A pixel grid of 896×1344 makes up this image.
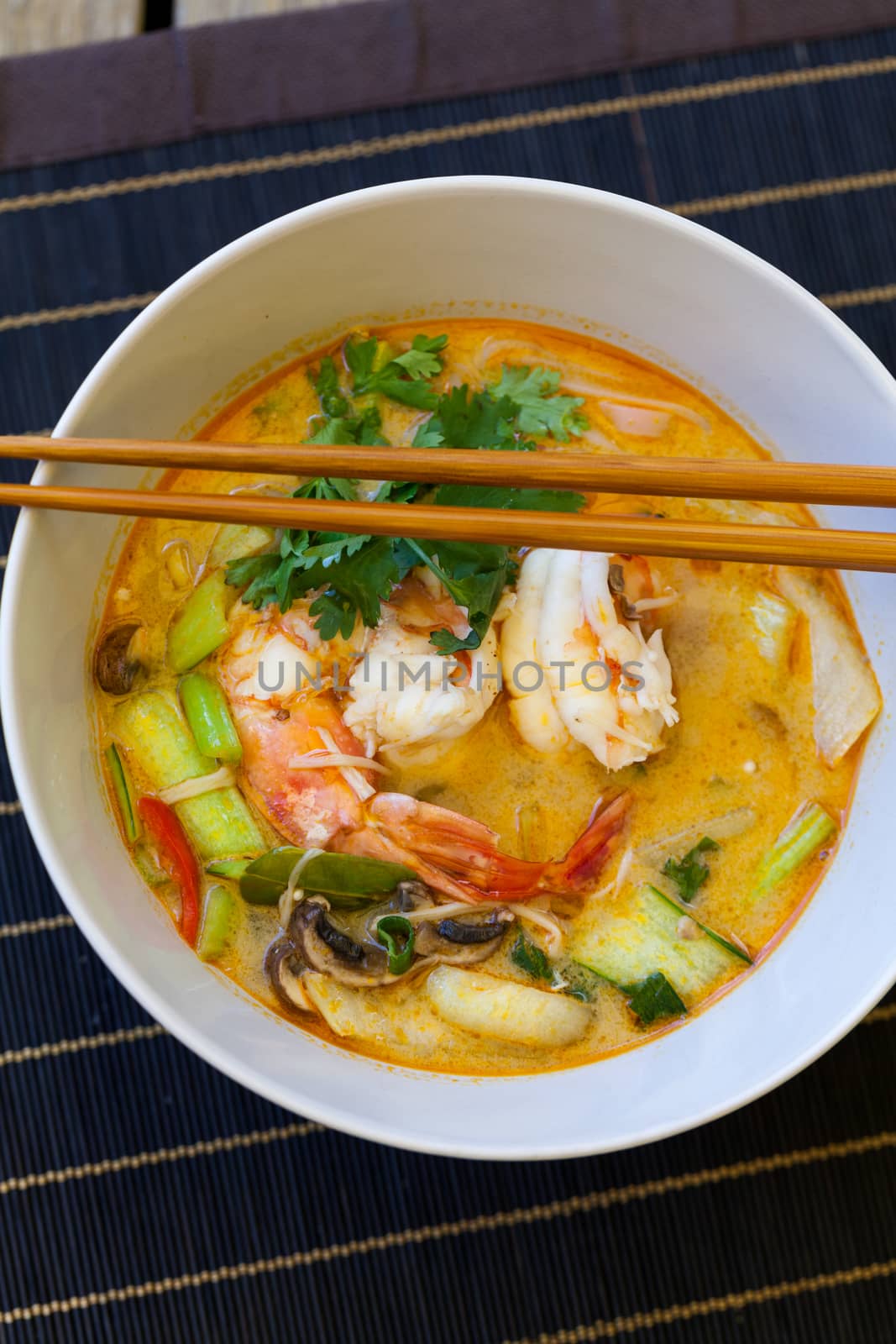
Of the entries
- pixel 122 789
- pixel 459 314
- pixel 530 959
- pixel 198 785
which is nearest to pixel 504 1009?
pixel 530 959

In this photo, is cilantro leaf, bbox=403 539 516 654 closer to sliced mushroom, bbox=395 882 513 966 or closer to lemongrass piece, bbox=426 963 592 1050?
sliced mushroom, bbox=395 882 513 966

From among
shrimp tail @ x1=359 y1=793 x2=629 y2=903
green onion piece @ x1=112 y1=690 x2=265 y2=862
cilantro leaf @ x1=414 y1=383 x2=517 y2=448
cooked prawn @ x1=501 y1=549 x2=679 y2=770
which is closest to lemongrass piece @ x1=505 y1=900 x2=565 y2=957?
shrimp tail @ x1=359 y1=793 x2=629 y2=903

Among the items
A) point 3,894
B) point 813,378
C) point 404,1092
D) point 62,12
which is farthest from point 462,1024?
point 62,12

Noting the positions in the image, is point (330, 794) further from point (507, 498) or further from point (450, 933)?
point (507, 498)

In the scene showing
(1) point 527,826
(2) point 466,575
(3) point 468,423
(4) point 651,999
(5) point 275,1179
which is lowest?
(5) point 275,1179

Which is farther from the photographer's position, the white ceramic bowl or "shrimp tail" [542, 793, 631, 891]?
"shrimp tail" [542, 793, 631, 891]

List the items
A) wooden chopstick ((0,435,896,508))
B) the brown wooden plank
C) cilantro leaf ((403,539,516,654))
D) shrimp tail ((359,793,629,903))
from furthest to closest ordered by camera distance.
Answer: the brown wooden plank, shrimp tail ((359,793,629,903)), cilantro leaf ((403,539,516,654)), wooden chopstick ((0,435,896,508))
